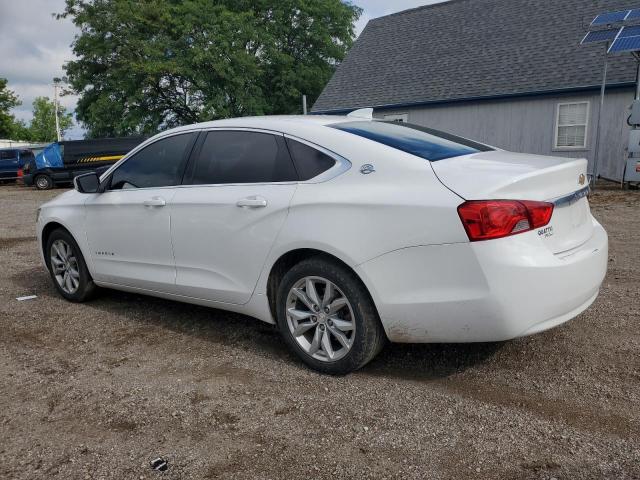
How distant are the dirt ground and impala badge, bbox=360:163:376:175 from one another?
1251 millimetres

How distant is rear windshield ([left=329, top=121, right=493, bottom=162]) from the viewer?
10.8ft

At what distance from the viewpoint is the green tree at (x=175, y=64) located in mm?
27375

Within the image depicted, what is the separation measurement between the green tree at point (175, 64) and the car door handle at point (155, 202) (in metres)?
24.0

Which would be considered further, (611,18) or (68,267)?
(611,18)

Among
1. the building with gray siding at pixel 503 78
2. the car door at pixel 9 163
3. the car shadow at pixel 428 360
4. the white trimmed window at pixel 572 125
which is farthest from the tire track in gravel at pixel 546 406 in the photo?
the car door at pixel 9 163

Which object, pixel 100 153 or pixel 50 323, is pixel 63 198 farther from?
pixel 100 153

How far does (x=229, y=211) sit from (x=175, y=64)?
25.4 metres

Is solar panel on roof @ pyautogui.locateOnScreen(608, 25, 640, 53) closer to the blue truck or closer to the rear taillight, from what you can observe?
the rear taillight

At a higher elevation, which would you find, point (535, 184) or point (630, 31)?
point (630, 31)

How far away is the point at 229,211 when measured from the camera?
369 centimetres

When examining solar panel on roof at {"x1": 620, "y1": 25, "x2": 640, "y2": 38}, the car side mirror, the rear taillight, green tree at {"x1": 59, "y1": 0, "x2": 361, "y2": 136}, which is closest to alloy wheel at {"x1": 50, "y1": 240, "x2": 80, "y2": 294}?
the car side mirror

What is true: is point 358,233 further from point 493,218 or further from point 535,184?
point 535,184

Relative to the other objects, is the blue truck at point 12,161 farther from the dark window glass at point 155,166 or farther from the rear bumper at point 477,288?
the rear bumper at point 477,288

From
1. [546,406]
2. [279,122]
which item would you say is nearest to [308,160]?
[279,122]
